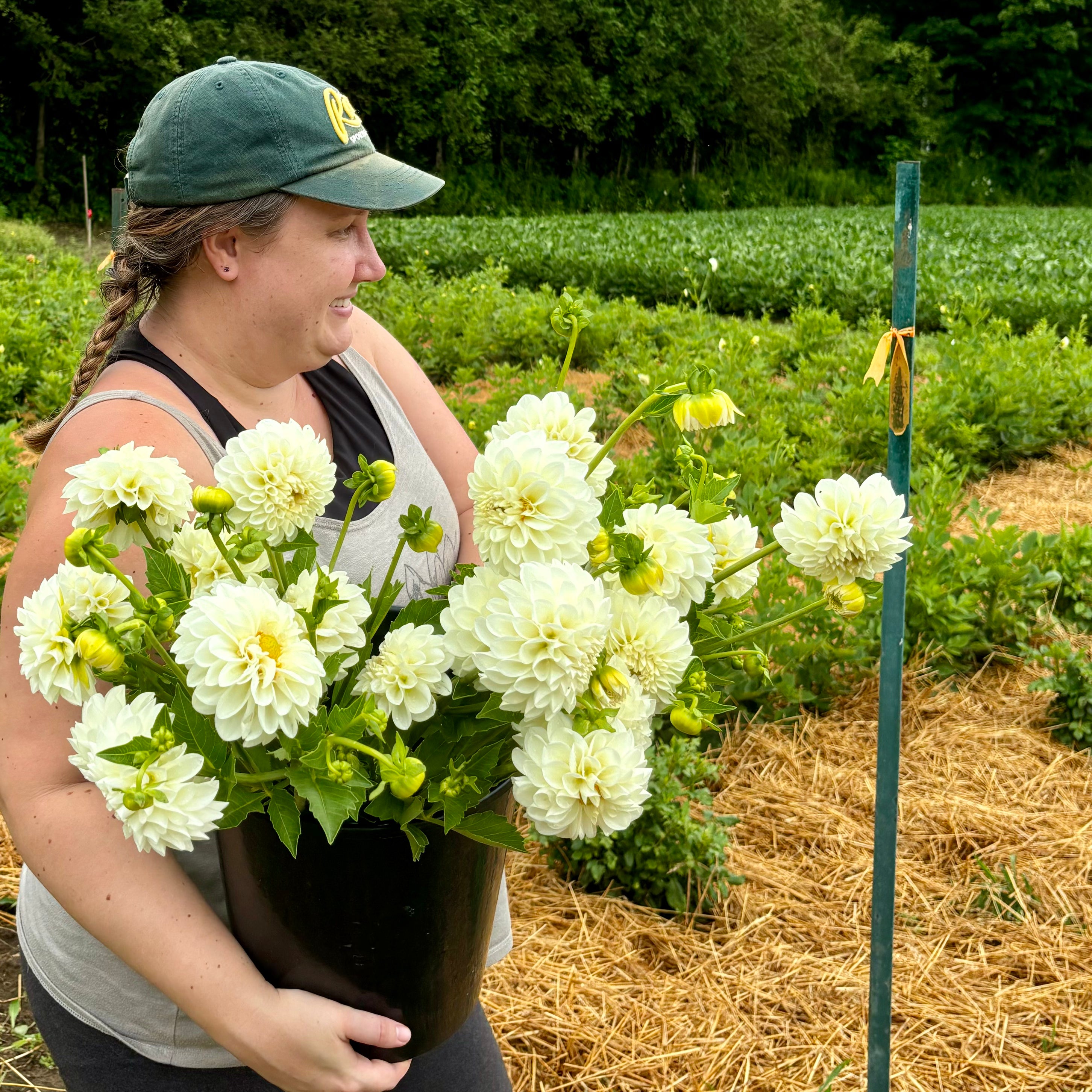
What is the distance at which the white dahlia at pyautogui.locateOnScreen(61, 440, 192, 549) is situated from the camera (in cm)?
82

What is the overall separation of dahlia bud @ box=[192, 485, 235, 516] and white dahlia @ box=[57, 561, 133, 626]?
0.09m

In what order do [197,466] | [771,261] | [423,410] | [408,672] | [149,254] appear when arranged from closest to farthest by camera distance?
1. [408,672]
2. [197,466]
3. [149,254]
4. [423,410]
5. [771,261]

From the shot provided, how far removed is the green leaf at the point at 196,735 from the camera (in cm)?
83

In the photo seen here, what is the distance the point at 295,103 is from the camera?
4.50ft

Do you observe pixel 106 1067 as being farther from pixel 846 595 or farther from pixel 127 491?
pixel 846 595

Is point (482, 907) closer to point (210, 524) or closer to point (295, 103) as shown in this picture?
point (210, 524)

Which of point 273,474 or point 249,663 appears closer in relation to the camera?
point 249,663

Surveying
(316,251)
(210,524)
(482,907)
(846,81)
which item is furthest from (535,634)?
(846,81)

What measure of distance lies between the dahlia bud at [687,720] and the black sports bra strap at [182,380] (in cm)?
74

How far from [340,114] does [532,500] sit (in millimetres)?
835

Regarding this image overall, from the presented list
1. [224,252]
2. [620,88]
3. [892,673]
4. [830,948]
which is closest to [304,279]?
[224,252]

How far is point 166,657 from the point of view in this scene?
2.75ft

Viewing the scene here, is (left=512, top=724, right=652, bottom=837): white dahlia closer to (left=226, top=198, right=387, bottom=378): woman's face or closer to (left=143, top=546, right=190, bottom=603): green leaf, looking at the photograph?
(left=143, top=546, right=190, bottom=603): green leaf

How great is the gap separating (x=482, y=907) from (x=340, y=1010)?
6.5 inches
